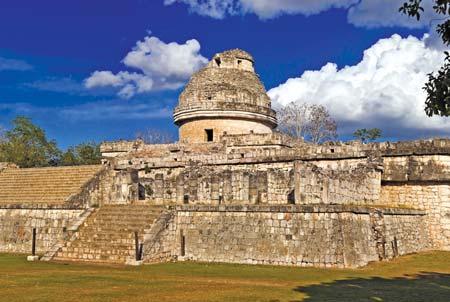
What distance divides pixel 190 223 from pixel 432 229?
9.60 m

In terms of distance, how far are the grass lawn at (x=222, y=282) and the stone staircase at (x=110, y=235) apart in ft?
3.58

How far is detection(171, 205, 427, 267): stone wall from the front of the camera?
15320 millimetres

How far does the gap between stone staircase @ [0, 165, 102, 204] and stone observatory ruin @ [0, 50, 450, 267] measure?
0.07 meters

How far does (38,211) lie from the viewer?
22.0 metres

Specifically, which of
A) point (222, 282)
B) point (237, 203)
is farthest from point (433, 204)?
point (222, 282)

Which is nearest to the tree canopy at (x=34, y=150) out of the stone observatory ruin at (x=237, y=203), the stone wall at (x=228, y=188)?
the stone observatory ruin at (x=237, y=203)

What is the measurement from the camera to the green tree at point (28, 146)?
147 ft

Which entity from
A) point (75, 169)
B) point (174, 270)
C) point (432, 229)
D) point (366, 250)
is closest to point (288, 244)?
point (366, 250)

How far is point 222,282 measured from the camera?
1240 centimetres

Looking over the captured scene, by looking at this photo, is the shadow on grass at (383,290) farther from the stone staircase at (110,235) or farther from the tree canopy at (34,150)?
the tree canopy at (34,150)

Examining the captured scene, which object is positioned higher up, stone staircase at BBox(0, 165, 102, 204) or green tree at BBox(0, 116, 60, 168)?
green tree at BBox(0, 116, 60, 168)

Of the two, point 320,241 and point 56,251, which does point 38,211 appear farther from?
point 320,241

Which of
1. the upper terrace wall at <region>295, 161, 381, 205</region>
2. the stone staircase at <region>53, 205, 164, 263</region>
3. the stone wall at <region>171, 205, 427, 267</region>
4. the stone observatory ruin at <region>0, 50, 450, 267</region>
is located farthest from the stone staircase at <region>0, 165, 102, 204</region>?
the upper terrace wall at <region>295, 161, 381, 205</region>

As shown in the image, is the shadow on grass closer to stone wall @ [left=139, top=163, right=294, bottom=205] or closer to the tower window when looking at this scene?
stone wall @ [left=139, top=163, right=294, bottom=205]
